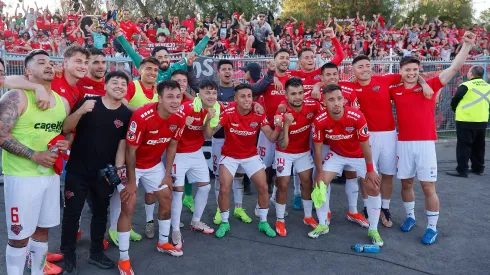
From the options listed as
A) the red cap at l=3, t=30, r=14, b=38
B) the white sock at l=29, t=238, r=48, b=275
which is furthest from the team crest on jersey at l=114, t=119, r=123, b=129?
the red cap at l=3, t=30, r=14, b=38

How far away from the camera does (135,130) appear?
13.4 feet

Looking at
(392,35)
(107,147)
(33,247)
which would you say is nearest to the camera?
(33,247)

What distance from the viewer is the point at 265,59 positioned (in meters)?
8.57

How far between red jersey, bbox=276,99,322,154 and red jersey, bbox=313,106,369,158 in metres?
0.23

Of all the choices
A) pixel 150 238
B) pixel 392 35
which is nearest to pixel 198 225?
pixel 150 238

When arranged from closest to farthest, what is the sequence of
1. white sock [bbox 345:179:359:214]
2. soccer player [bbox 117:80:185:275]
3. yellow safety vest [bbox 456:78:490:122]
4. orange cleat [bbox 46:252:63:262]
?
soccer player [bbox 117:80:185:275]
orange cleat [bbox 46:252:63:262]
white sock [bbox 345:179:359:214]
yellow safety vest [bbox 456:78:490:122]

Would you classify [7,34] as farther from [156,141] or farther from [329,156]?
[329,156]

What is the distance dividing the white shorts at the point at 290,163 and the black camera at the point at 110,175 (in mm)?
2213

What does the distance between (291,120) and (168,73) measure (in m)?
2.18

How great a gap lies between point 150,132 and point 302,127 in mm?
2077

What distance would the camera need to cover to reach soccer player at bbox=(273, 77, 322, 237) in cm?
521

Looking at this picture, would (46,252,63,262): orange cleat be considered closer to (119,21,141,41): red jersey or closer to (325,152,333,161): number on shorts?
(325,152,333,161): number on shorts

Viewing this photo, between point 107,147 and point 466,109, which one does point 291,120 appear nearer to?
point 107,147

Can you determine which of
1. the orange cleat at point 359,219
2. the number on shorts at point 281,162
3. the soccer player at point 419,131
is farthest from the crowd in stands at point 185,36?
the orange cleat at point 359,219
